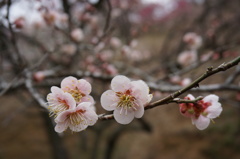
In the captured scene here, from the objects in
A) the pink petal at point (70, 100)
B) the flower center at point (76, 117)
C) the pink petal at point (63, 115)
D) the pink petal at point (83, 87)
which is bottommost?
the flower center at point (76, 117)

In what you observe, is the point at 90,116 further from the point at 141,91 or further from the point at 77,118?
the point at 141,91

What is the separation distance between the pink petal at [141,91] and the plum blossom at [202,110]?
173mm

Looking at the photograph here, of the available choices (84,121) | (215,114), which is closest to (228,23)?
(215,114)

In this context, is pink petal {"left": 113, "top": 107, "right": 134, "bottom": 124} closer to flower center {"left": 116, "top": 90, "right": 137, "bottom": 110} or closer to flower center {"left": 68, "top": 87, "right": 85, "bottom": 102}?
flower center {"left": 116, "top": 90, "right": 137, "bottom": 110}

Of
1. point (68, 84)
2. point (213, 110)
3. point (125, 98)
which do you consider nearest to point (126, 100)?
point (125, 98)

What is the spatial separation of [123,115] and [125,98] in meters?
0.07

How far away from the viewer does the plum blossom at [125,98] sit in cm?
78

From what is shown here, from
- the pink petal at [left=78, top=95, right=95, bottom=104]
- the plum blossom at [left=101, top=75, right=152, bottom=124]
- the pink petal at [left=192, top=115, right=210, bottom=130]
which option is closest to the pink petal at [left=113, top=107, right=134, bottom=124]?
the plum blossom at [left=101, top=75, right=152, bottom=124]

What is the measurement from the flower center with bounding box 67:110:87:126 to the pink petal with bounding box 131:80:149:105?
0.22 metres

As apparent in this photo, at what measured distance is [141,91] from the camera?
785 millimetres

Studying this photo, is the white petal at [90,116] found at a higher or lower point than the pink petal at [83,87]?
lower

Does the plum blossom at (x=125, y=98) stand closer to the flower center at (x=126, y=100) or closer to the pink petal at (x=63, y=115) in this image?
the flower center at (x=126, y=100)

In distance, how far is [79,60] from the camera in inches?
134

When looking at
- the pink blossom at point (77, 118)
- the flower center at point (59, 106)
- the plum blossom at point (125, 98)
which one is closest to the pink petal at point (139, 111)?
the plum blossom at point (125, 98)
